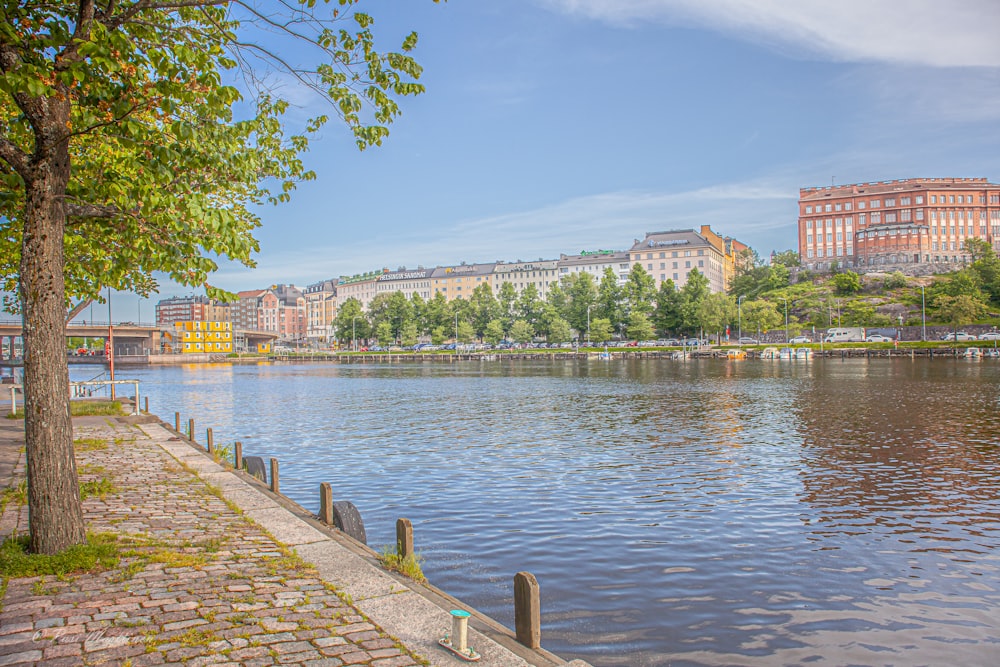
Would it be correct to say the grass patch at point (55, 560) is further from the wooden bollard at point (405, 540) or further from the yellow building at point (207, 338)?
the yellow building at point (207, 338)

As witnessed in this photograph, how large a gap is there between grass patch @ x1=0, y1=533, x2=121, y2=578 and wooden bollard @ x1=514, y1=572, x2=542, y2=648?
5672 millimetres

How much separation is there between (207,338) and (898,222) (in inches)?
7136

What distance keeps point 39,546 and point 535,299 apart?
160107mm

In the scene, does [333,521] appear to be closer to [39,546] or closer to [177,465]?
[39,546]

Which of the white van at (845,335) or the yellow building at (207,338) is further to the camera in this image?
the yellow building at (207,338)

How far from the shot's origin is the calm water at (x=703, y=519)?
9.27 meters

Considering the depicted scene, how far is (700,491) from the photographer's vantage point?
56.5ft

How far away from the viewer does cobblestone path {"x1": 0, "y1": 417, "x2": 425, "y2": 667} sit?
6.43m

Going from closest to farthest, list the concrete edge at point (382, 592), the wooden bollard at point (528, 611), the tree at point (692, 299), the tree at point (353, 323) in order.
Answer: the concrete edge at point (382, 592) < the wooden bollard at point (528, 611) < the tree at point (692, 299) < the tree at point (353, 323)

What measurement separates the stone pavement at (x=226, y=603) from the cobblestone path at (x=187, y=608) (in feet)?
0.06

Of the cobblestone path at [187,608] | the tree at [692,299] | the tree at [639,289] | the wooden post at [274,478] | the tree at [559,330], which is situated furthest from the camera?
the tree at [559,330]

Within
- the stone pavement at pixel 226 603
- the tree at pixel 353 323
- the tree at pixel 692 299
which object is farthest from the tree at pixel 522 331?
the stone pavement at pixel 226 603

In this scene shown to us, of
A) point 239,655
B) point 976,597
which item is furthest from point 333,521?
point 976,597

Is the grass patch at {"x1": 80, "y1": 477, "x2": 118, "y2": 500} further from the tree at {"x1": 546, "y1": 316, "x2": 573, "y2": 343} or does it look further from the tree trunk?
the tree at {"x1": 546, "y1": 316, "x2": 573, "y2": 343}
